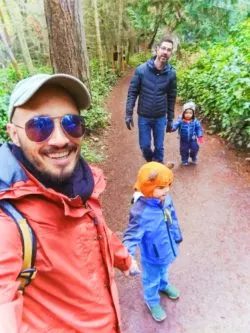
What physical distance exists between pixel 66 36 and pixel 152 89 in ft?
7.77

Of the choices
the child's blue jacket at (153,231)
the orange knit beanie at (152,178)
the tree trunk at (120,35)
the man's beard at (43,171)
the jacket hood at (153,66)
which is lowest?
the tree trunk at (120,35)

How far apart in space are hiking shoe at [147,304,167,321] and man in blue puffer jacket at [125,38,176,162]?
3251 mm

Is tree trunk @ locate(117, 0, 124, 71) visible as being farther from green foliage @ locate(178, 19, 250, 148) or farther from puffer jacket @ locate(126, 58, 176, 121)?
puffer jacket @ locate(126, 58, 176, 121)

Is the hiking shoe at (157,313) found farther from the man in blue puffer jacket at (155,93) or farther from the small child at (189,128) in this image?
the small child at (189,128)

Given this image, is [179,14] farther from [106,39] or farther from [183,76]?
[106,39]

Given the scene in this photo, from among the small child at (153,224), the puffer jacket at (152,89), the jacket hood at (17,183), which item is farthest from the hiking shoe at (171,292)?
the puffer jacket at (152,89)

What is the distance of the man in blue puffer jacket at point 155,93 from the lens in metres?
5.45

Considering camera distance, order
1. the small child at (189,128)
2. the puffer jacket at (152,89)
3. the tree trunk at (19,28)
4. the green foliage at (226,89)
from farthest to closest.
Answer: the tree trunk at (19,28)
the green foliage at (226,89)
the small child at (189,128)
the puffer jacket at (152,89)

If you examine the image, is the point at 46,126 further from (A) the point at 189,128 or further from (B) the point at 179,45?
(B) the point at 179,45

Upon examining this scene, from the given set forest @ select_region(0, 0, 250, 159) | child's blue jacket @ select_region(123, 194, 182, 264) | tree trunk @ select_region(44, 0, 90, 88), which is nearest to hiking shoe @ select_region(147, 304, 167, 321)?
child's blue jacket @ select_region(123, 194, 182, 264)

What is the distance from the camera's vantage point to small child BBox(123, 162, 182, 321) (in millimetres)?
3023

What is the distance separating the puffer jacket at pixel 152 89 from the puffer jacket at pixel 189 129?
2.10 ft

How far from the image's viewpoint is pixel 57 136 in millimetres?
1633

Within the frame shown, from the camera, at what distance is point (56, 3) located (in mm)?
6285
